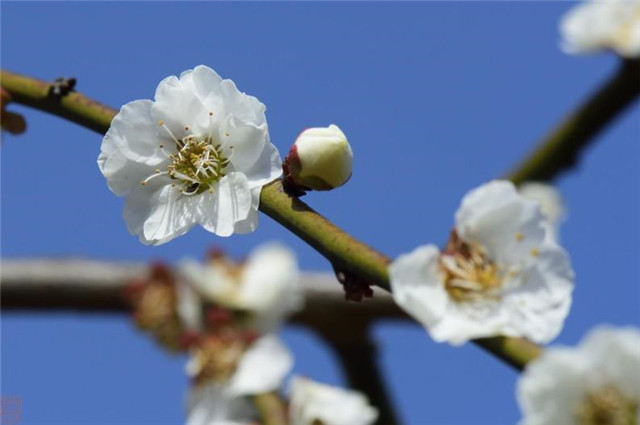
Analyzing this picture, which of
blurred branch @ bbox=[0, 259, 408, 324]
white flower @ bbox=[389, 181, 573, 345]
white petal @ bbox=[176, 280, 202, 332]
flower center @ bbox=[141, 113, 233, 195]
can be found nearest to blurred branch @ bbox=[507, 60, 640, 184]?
blurred branch @ bbox=[0, 259, 408, 324]

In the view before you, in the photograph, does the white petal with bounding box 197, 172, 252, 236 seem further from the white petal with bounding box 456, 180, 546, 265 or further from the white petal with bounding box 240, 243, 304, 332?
the white petal with bounding box 240, 243, 304, 332

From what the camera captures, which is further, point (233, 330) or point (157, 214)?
point (233, 330)

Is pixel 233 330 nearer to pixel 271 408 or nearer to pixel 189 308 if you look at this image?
pixel 189 308

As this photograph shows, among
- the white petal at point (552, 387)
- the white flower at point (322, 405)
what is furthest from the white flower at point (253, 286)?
the white petal at point (552, 387)

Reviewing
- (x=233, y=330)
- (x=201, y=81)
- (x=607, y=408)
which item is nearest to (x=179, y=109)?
→ (x=201, y=81)

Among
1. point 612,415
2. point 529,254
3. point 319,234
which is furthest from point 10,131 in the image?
point 612,415

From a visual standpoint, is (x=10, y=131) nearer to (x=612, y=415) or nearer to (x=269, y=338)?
(x=612, y=415)
